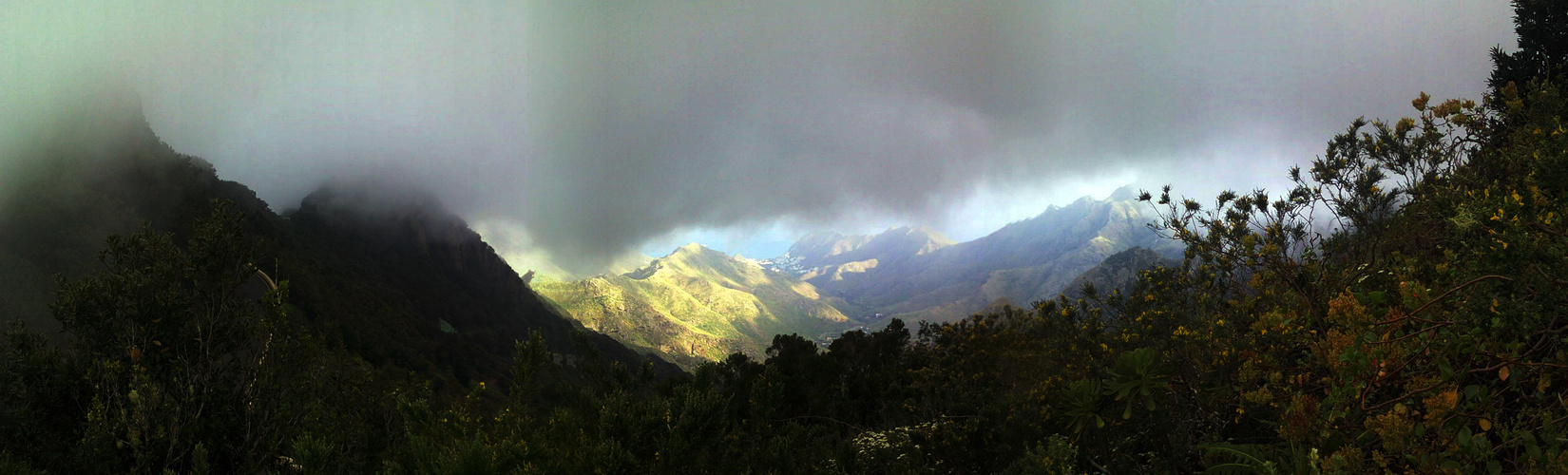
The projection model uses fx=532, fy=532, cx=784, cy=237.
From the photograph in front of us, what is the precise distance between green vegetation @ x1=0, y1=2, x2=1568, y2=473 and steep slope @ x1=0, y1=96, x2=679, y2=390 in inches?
81.5

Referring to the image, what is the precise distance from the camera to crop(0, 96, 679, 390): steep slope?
58.4 metres

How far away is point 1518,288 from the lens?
2.62 metres

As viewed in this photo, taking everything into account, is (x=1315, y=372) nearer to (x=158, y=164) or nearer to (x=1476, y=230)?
(x=1476, y=230)

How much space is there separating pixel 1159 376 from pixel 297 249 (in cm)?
13188

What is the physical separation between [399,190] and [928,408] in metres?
240

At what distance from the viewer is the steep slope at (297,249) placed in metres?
58.4

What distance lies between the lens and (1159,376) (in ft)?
12.4

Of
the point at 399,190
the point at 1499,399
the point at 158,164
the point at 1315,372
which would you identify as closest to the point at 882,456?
the point at 1315,372

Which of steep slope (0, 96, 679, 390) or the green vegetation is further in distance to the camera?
steep slope (0, 96, 679, 390)

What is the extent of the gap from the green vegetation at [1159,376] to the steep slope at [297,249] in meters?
2.07

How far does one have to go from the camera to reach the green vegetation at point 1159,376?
2746 millimetres

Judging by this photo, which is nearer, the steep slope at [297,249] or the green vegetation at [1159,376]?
the green vegetation at [1159,376]

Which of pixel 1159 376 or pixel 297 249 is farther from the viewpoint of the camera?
pixel 297 249

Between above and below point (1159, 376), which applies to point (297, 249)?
above
